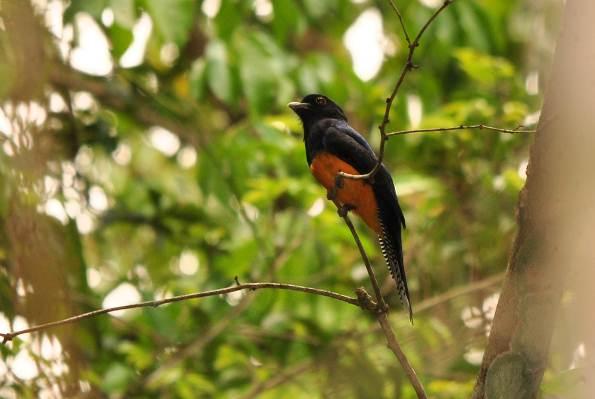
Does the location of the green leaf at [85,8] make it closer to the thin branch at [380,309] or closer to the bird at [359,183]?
the bird at [359,183]

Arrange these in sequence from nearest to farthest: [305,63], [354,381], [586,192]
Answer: [586,192] < [354,381] < [305,63]

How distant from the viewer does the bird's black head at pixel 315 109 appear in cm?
470

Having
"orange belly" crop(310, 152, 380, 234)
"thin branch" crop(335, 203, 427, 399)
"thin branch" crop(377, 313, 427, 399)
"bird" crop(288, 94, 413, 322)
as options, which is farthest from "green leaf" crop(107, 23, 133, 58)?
"thin branch" crop(377, 313, 427, 399)

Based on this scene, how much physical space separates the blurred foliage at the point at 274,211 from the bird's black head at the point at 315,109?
514 millimetres

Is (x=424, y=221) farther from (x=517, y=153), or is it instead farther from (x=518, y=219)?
(x=518, y=219)

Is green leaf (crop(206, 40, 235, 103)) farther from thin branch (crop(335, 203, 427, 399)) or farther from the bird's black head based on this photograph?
thin branch (crop(335, 203, 427, 399))

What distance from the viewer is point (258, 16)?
7.29 meters

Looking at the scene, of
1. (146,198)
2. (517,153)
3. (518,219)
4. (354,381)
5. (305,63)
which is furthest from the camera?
(146,198)

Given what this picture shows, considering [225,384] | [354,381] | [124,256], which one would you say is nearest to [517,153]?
[354,381]

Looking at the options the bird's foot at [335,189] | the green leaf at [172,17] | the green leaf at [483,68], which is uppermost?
the green leaf at [483,68]

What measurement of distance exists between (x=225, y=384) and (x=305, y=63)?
6.12 ft

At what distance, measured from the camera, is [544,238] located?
8.58ft

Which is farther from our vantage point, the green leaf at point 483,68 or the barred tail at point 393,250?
the green leaf at point 483,68

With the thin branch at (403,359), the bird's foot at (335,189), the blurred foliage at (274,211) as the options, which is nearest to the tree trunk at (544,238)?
the thin branch at (403,359)
